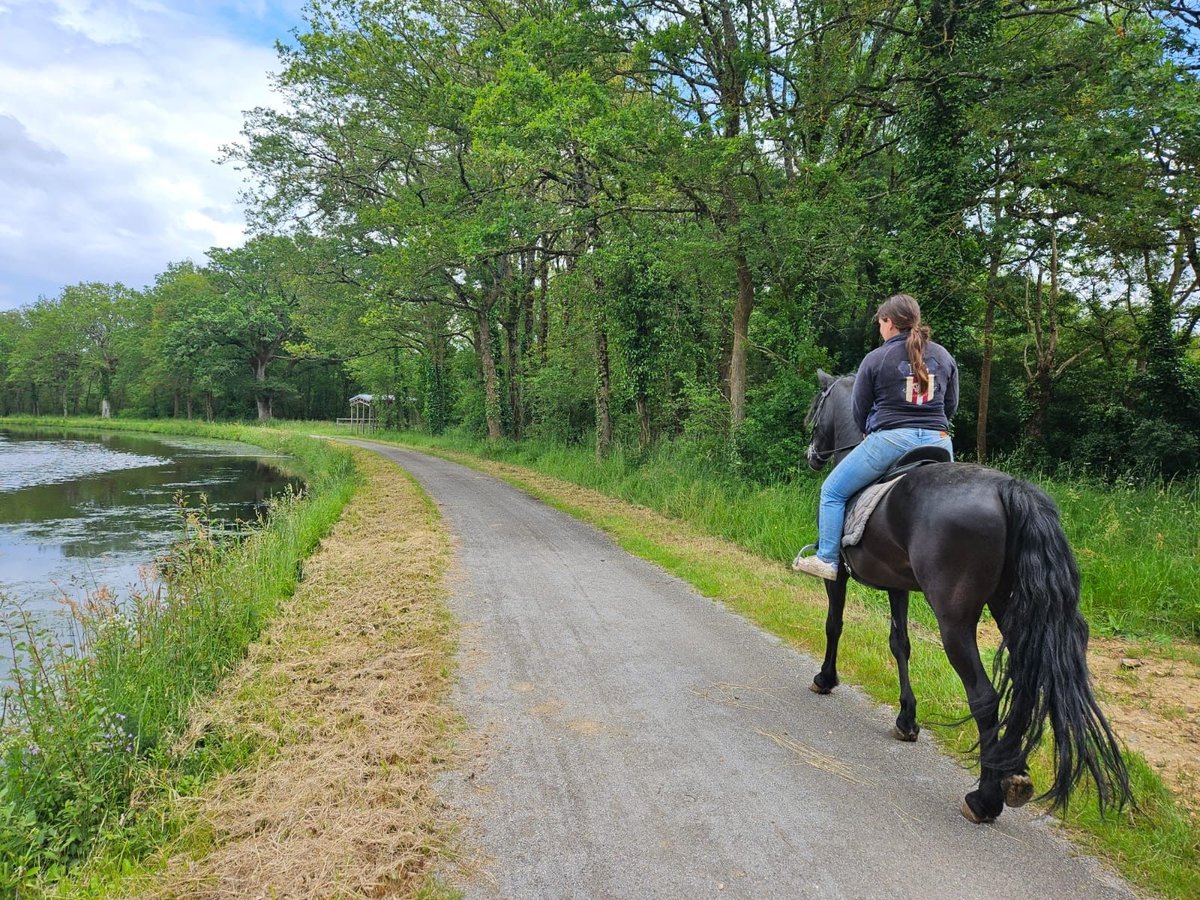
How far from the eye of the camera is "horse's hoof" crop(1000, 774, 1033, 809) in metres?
2.46

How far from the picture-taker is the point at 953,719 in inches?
135

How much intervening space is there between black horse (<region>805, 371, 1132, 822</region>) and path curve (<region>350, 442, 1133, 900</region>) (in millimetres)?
318

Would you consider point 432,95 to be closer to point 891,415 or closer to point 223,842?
point 891,415

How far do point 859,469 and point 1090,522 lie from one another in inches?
197

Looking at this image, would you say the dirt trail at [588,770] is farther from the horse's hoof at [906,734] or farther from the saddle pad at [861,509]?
the saddle pad at [861,509]

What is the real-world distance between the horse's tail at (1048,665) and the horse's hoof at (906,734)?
664mm

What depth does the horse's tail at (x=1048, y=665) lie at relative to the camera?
2408 mm

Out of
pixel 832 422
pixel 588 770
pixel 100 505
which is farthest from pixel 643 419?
pixel 100 505

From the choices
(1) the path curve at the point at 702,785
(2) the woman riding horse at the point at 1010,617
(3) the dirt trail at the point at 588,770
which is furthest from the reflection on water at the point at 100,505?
(2) the woman riding horse at the point at 1010,617

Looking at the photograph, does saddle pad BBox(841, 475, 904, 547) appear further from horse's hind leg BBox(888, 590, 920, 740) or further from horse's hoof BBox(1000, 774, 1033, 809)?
horse's hoof BBox(1000, 774, 1033, 809)

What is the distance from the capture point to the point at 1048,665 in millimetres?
2490

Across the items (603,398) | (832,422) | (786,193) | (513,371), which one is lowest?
(832,422)

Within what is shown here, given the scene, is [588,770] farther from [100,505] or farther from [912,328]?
[100,505]

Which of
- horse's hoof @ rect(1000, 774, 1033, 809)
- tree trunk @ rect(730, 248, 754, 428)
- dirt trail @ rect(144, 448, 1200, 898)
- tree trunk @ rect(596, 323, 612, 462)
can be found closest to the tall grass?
dirt trail @ rect(144, 448, 1200, 898)
